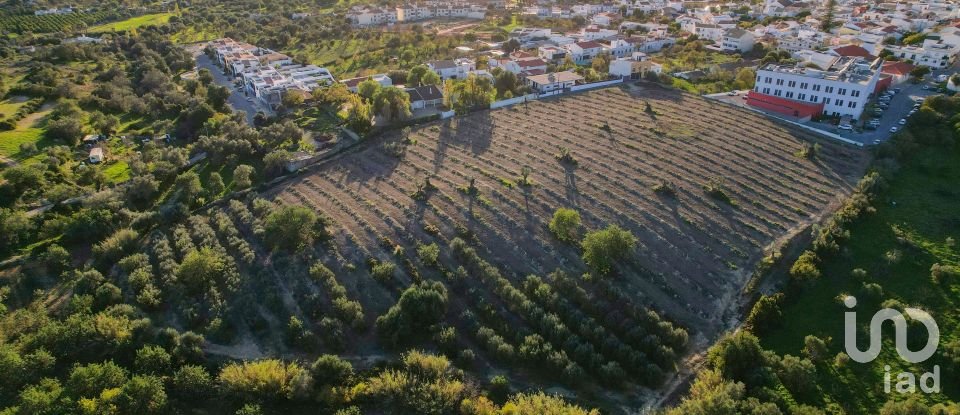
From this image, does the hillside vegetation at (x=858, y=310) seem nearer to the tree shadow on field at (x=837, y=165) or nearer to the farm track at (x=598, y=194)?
the tree shadow on field at (x=837, y=165)

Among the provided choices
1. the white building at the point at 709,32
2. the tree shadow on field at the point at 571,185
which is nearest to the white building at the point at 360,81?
the tree shadow on field at the point at 571,185

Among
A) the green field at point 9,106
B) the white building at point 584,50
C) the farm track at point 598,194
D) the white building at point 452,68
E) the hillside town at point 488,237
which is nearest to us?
the hillside town at point 488,237

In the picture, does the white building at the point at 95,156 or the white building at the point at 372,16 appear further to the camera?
Answer: the white building at the point at 372,16

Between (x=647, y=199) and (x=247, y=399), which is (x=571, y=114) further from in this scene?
(x=247, y=399)

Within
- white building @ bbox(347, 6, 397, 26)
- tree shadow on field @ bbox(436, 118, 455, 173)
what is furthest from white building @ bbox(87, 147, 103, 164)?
white building @ bbox(347, 6, 397, 26)

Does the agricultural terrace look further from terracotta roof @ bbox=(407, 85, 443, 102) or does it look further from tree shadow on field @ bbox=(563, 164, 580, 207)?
terracotta roof @ bbox=(407, 85, 443, 102)

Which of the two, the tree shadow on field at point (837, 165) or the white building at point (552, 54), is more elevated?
the white building at point (552, 54)

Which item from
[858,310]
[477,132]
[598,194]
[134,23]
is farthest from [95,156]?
[134,23]
